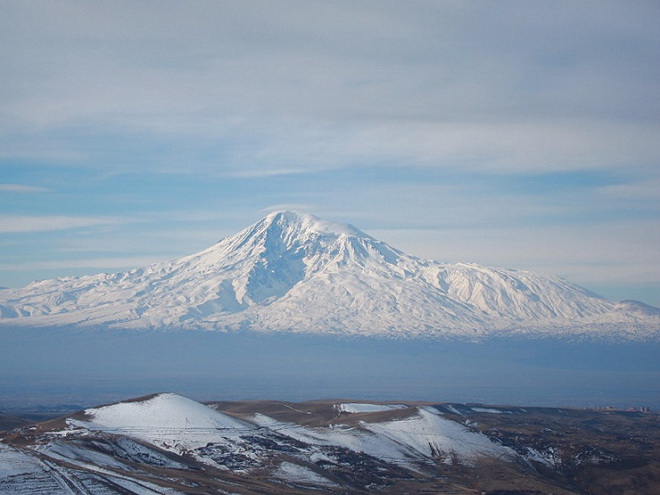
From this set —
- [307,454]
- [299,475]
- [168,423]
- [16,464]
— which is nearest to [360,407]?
[307,454]

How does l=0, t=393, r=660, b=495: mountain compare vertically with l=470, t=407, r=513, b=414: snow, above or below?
below

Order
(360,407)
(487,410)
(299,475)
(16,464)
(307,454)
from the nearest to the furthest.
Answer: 1. (16,464)
2. (299,475)
3. (307,454)
4. (360,407)
5. (487,410)

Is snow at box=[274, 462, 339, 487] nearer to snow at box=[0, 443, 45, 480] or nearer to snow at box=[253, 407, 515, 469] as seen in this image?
snow at box=[253, 407, 515, 469]

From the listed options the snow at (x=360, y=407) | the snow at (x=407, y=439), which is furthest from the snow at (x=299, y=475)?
the snow at (x=360, y=407)

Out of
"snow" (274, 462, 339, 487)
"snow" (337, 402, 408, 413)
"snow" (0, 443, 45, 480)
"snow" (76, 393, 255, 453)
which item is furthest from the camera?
"snow" (337, 402, 408, 413)

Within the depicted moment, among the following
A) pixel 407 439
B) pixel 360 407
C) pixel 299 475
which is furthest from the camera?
pixel 360 407

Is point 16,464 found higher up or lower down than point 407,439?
lower down

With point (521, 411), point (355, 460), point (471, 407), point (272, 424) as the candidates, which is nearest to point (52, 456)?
point (355, 460)

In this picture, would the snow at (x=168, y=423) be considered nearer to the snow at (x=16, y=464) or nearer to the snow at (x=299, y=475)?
the snow at (x=299, y=475)

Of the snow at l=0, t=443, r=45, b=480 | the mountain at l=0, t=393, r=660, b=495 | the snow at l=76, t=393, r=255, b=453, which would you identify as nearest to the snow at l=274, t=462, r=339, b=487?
the mountain at l=0, t=393, r=660, b=495

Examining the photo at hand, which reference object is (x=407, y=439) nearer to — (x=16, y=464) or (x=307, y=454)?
(x=307, y=454)
